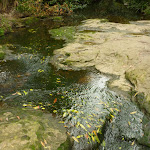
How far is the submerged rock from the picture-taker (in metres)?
2.29

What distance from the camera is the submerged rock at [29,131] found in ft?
7.50

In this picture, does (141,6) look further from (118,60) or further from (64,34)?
(118,60)

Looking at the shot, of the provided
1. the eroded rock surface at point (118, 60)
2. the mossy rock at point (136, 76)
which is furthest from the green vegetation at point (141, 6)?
the mossy rock at point (136, 76)

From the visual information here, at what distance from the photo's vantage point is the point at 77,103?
373cm

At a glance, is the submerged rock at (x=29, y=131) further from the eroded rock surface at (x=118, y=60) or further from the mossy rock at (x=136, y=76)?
the mossy rock at (x=136, y=76)

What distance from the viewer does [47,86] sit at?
4.45m

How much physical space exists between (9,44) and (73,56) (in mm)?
3816

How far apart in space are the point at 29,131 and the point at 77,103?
1450 millimetres

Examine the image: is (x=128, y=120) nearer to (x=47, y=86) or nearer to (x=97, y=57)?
(x=47, y=86)

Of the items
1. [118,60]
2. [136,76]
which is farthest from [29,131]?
[118,60]

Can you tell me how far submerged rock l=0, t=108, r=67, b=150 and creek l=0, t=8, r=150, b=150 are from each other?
6cm

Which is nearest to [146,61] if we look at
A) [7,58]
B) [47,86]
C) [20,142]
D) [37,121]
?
[47,86]

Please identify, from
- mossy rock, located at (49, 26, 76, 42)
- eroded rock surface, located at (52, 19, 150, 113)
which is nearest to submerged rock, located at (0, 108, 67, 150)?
eroded rock surface, located at (52, 19, 150, 113)

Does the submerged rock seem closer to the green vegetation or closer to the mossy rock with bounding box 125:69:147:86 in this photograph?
the mossy rock with bounding box 125:69:147:86
